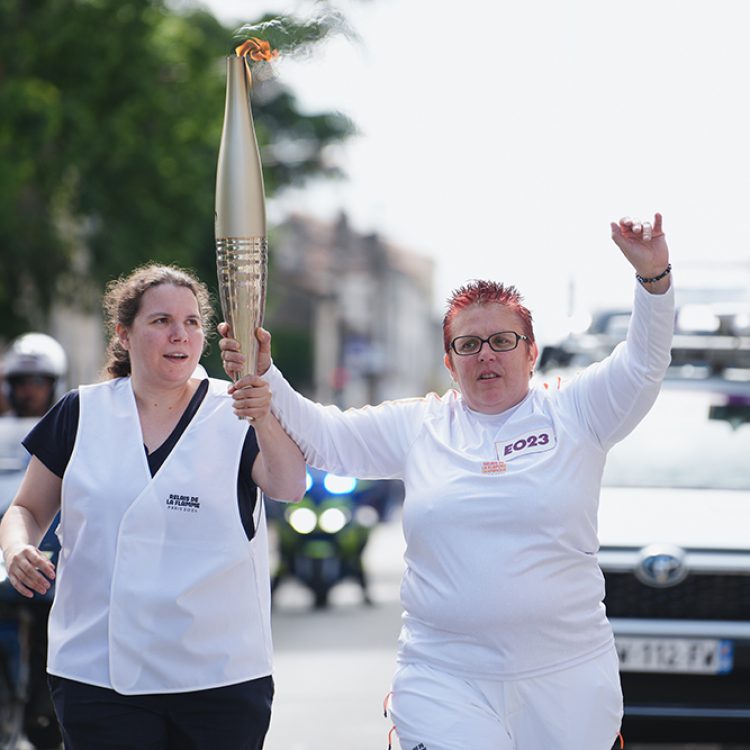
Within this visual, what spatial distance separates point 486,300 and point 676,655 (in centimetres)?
297

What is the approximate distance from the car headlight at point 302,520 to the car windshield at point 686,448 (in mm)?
7133

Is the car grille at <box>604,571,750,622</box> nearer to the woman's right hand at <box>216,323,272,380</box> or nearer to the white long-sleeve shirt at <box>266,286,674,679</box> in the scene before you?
the white long-sleeve shirt at <box>266,286,674,679</box>

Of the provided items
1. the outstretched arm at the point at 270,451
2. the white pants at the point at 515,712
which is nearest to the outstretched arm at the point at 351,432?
the outstretched arm at the point at 270,451

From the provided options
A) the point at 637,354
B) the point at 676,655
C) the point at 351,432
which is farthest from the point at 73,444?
the point at 676,655

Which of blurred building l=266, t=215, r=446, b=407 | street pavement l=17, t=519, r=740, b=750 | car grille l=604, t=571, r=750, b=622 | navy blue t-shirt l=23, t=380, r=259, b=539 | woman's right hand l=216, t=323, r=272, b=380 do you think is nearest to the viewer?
woman's right hand l=216, t=323, r=272, b=380

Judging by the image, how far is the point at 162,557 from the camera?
433cm

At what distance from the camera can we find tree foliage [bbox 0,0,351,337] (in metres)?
21.6

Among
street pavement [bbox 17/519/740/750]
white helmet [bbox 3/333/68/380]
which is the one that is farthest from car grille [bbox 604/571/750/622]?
white helmet [bbox 3/333/68/380]

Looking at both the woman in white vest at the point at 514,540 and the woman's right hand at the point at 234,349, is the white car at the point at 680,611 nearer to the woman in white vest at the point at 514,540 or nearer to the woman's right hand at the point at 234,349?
the woman in white vest at the point at 514,540

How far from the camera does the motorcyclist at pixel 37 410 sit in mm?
7227

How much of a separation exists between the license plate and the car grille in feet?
0.47

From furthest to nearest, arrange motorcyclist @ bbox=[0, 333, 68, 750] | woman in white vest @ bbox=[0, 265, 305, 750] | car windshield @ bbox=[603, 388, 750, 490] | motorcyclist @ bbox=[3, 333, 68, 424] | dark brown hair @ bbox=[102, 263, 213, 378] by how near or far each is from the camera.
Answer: motorcyclist @ bbox=[3, 333, 68, 424] → car windshield @ bbox=[603, 388, 750, 490] → motorcyclist @ bbox=[0, 333, 68, 750] → dark brown hair @ bbox=[102, 263, 213, 378] → woman in white vest @ bbox=[0, 265, 305, 750]

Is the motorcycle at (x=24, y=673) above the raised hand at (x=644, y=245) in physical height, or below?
below

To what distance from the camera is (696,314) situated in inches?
353
